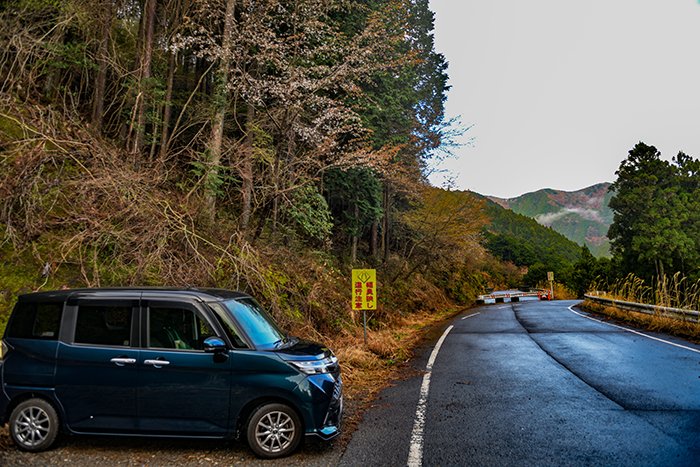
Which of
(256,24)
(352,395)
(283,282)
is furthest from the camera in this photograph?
(256,24)

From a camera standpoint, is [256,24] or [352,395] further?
[256,24]

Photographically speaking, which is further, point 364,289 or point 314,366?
point 364,289

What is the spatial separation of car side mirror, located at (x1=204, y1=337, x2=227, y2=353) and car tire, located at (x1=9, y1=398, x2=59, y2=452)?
74.1 inches

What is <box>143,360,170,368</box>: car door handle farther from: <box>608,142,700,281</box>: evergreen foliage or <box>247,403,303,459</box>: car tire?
<box>608,142,700,281</box>: evergreen foliage

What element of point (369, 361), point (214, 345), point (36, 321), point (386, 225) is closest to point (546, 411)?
point (369, 361)

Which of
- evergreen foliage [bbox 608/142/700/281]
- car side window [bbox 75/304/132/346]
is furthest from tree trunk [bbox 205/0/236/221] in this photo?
evergreen foliage [bbox 608/142/700/281]

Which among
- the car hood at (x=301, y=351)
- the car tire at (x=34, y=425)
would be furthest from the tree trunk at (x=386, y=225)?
the car tire at (x=34, y=425)

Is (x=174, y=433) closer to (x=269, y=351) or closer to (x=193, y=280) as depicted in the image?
(x=269, y=351)

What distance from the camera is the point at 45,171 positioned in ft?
31.0

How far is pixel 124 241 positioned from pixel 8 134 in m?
3.73

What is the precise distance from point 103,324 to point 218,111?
8352mm

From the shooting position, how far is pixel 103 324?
16.3 feet

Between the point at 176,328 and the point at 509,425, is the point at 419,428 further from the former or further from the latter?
the point at 176,328

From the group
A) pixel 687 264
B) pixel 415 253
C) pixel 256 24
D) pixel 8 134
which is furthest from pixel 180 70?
pixel 687 264
